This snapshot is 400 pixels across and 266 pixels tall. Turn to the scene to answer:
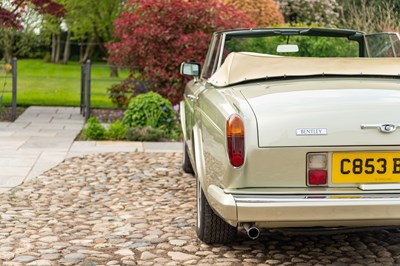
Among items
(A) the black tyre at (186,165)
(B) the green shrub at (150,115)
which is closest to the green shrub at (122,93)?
(B) the green shrub at (150,115)

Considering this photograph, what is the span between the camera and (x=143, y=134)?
1070 centimetres

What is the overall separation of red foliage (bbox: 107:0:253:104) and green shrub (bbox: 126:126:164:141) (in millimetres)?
2381

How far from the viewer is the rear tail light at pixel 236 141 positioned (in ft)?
13.8

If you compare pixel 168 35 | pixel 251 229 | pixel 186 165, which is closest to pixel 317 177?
pixel 251 229

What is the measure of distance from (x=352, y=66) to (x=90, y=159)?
4588mm

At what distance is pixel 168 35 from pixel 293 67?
806 centimetres

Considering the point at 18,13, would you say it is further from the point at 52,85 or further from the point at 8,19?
the point at 52,85

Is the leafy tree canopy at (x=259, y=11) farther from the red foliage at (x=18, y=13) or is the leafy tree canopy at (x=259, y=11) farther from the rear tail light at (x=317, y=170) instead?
the rear tail light at (x=317, y=170)

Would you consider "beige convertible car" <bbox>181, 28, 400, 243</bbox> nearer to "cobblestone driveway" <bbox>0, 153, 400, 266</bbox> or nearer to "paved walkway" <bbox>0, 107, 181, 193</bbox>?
"cobblestone driveway" <bbox>0, 153, 400, 266</bbox>

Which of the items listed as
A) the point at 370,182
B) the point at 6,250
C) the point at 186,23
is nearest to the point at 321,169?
the point at 370,182

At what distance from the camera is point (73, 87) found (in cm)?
2248

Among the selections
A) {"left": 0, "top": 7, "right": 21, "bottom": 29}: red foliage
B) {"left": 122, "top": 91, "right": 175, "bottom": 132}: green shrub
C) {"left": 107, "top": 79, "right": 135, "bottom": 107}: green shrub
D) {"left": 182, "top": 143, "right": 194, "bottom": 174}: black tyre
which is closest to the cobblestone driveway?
{"left": 182, "top": 143, "right": 194, "bottom": 174}: black tyre

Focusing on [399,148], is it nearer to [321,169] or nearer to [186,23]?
[321,169]

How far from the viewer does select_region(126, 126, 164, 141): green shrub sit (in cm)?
1068
